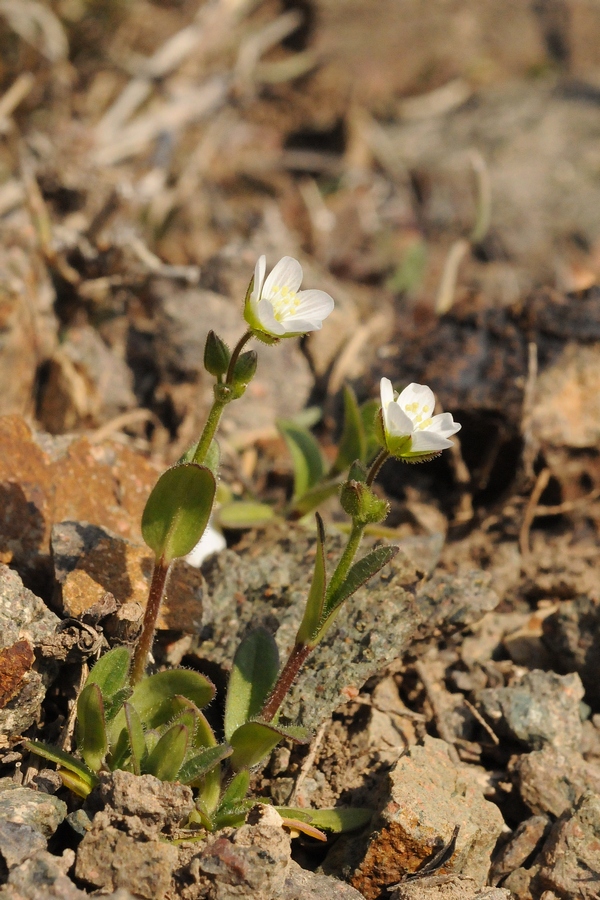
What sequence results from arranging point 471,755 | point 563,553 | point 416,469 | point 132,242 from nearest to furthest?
point 471,755
point 563,553
point 416,469
point 132,242

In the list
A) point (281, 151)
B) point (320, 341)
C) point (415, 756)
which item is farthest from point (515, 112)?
point (415, 756)

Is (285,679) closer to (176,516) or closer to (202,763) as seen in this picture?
(202,763)

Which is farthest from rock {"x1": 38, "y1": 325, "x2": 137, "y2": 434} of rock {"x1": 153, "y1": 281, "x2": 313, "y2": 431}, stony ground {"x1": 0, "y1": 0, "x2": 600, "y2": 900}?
rock {"x1": 153, "y1": 281, "x2": 313, "y2": 431}

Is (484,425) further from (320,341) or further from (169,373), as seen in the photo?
(169,373)

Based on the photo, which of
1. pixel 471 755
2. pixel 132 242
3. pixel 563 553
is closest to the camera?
pixel 471 755

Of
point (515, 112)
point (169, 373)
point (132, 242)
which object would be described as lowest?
point (515, 112)

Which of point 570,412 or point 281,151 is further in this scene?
point 281,151

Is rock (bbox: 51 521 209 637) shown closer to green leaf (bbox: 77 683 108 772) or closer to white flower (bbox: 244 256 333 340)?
green leaf (bbox: 77 683 108 772)

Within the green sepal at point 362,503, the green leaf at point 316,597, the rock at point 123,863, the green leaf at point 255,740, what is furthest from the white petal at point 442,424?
the rock at point 123,863
